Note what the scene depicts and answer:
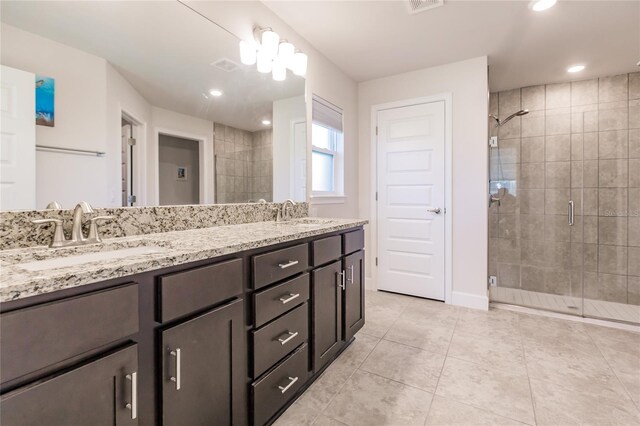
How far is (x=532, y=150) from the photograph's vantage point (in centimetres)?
346

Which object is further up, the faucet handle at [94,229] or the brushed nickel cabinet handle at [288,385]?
the faucet handle at [94,229]

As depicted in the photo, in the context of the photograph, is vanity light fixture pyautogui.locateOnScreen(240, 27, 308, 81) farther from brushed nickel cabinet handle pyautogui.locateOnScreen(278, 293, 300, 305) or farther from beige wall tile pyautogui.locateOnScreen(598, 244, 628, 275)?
beige wall tile pyautogui.locateOnScreen(598, 244, 628, 275)

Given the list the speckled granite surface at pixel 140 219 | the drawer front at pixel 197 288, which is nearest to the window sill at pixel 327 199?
the speckled granite surface at pixel 140 219

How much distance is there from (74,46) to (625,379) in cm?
319

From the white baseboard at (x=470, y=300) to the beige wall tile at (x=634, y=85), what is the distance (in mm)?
2566

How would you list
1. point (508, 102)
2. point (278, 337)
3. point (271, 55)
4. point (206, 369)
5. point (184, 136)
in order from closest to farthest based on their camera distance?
point (206, 369)
point (278, 337)
point (184, 136)
point (271, 55)
point (508, 102)

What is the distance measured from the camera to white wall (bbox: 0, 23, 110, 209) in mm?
1078

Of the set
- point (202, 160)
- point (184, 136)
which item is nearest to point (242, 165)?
point (202, 160)

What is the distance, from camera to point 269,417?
1292 millimetres

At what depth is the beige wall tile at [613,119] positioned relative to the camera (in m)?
3.11

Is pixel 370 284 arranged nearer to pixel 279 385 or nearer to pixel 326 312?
pixel 326 312

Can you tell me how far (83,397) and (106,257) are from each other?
1.51 ft

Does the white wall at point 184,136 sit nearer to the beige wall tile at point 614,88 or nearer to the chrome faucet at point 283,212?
the chrome faucet at point 283,212

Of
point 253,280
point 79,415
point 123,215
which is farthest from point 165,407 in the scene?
point 123,215
